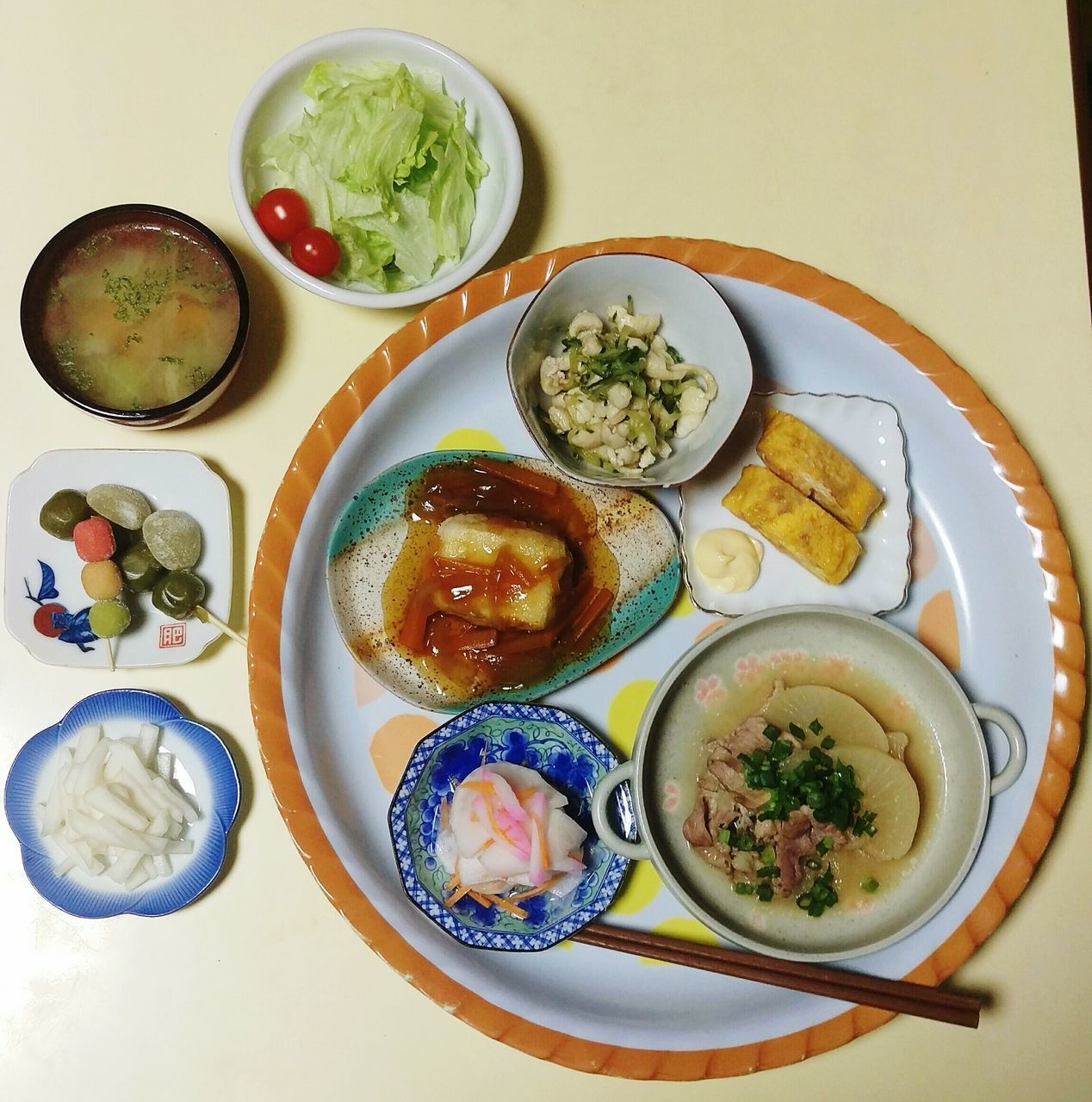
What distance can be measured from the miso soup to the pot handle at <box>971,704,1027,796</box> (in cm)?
180

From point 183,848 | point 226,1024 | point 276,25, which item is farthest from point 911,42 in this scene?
point 226,1024

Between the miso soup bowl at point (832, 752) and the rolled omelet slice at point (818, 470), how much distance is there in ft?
0.80

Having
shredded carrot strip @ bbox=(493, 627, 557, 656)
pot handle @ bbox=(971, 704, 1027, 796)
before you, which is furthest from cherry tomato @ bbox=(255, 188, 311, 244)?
pot handle @ bbox=(971, 704, 1027, 796)

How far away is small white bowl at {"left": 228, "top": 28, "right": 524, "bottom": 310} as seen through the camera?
5.85 ft

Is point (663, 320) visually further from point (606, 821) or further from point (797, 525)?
point (606, 821)

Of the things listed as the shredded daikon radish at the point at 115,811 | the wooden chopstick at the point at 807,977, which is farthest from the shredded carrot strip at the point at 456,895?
the shredded daikon radish at the point at 115,811

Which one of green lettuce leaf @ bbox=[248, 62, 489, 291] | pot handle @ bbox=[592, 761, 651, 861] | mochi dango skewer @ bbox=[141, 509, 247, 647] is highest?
green lettuce leaf @ bbox=[248, 62, 489, 291]

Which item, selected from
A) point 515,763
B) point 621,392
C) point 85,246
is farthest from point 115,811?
point 621,392

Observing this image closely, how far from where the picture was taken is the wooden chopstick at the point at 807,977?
182cm

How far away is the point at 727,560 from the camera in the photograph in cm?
192

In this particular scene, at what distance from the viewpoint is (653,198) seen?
2.09m

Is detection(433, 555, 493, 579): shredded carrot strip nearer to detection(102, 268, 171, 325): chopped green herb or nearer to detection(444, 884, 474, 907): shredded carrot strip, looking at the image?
detection(444, 884, 474, 907): shredded carrot strip

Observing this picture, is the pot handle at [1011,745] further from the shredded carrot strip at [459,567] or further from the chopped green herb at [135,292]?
the chopped green herb at [135,292]

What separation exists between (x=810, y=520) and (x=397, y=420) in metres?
0.94
